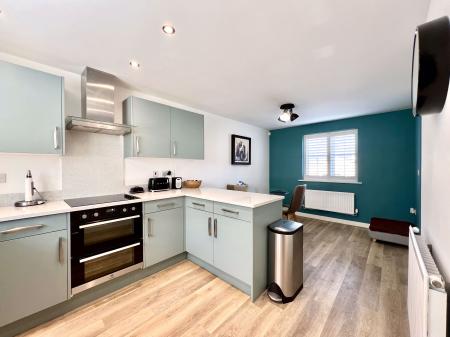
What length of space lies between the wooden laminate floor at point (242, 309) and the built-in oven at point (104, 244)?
250 mm

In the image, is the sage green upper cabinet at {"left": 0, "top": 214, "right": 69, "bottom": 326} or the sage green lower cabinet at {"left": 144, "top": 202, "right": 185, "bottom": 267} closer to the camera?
the sage green upper cabinet at {"left": 0, "top": 214, "right": 69, "bottom": 326}

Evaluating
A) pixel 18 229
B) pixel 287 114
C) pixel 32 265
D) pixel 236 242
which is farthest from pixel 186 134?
pixel 32 265

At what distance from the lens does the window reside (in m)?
4.04

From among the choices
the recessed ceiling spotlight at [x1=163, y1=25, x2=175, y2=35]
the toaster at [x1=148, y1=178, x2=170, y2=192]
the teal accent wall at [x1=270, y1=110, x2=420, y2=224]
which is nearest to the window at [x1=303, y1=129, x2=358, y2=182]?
the teal accent wall at [x1=270, y1=110, x2=420, y2=224]

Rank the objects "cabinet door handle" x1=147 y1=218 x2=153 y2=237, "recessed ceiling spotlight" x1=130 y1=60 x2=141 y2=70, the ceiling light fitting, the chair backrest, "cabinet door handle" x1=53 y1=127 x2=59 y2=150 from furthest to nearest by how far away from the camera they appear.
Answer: the chair backrest, the ceiling light fitting, "cabinet door handle" x1=147 y1=218 x2=153 y2=237, "recessed ceiling spotlight" x1=130 y1=60 x2=141 y2=70, "cabinet door handle" x1=53 y1=127 x2=59 y2=150

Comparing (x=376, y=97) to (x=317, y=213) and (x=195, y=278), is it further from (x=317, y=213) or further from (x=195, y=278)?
(x=195, y=278)

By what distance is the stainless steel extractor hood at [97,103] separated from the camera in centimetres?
203

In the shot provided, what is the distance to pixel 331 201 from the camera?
4.17 meters

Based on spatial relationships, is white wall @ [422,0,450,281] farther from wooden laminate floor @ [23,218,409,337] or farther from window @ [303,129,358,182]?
window @ [303,129,358,182]

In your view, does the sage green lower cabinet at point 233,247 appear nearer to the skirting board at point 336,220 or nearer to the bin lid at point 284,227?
the bin lid at point 284,227

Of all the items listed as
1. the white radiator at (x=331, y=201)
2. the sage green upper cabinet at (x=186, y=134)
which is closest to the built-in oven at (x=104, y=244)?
the sage green upper cabinet at (x=186, y=134)

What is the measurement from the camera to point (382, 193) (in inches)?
145

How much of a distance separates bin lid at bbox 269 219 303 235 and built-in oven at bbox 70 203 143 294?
57.9 inches

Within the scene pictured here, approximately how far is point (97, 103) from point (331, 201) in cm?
462
